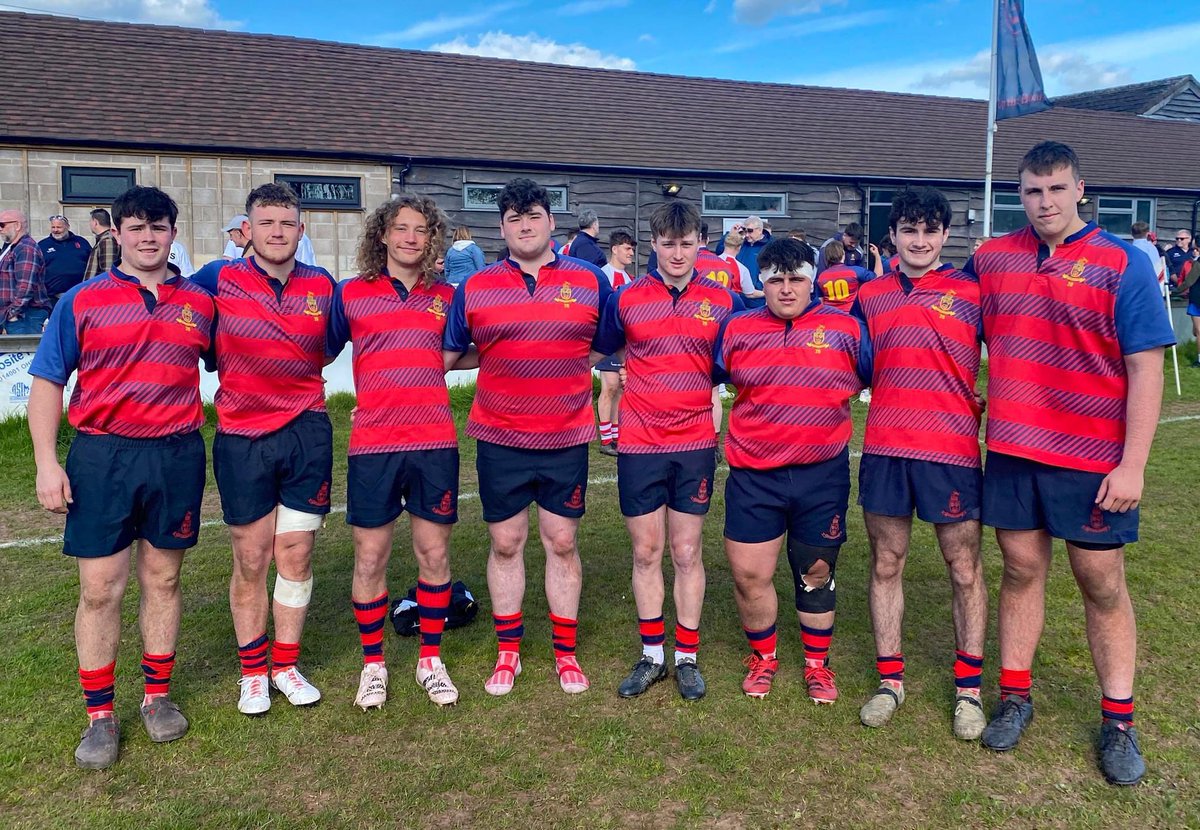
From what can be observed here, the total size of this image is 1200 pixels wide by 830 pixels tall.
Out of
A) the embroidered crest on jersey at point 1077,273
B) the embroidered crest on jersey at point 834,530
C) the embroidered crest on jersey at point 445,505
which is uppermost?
the embroidered crest on jersey at point 1077,273

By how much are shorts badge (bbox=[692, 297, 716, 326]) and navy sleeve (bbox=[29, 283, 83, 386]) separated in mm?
2439

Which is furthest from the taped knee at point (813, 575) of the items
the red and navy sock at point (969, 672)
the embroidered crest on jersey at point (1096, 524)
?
the embroidered crest on jersey at point (1096, 524)

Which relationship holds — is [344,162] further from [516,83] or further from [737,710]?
[737,710]

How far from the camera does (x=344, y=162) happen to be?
49.3 feet

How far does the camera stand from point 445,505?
155 inches

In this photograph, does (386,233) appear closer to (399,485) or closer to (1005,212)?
(399,485)

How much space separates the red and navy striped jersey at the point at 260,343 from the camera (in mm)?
3723

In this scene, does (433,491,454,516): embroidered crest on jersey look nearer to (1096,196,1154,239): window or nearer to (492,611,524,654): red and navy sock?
(492,611,524,654): red and navy sock

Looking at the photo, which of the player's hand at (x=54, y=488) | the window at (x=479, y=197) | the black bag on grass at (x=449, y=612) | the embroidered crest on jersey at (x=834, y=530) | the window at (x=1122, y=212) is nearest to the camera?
the player's hand at (x=54, y=488)

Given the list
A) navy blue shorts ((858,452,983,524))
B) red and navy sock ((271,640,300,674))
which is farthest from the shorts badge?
red and navy sock ((271,640,300,674))

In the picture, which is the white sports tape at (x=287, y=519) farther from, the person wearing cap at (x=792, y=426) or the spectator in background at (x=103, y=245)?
the spectator in background at (x=103, y=245)

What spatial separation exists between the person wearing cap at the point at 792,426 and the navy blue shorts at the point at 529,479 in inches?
26.7

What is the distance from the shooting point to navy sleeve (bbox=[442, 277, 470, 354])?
3973 millimetres

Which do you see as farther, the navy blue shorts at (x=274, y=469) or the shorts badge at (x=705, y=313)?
the shorts badge at (x=705, y=313)
